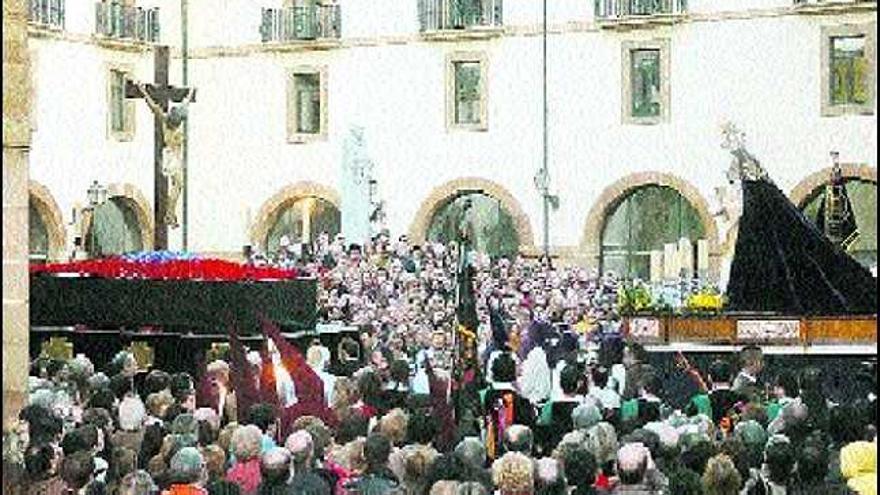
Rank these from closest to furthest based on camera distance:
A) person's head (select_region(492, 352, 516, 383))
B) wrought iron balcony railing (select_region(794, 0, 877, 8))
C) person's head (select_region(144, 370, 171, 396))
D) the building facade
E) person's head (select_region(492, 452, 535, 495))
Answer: person's head (select_region(492, 452, 535, 495)) → person's head (select_region(144, 370, 171, 396)) → person's head (select_region(492, 352, 516, 383)) → wrought iron balcony railing (select_region(794, 0, 877, 8)) → the building facade

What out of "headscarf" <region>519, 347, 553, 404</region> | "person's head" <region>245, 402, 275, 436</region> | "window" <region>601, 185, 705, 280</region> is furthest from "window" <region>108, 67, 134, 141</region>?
"person's head" <region>245, 402, 275, 436</region>

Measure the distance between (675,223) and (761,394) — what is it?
80.5 ft

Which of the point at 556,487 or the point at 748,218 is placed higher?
the point at 748,218

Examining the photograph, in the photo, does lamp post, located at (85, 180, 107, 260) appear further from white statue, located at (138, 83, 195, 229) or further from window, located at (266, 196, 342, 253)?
white statue, located at (138, 83, 195, 229)

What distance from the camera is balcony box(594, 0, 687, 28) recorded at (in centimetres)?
3653

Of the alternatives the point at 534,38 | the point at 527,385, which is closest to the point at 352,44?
the point at 534,38

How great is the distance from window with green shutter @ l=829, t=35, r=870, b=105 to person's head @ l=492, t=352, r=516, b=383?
22504mm

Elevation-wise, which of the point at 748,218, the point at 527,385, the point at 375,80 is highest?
the point at 375,80

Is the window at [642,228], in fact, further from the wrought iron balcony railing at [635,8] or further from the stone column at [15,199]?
the stone column at [15,199]

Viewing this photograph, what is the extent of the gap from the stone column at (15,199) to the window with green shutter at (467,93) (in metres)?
27.9

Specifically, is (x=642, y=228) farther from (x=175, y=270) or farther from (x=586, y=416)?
(x=586, y=416)

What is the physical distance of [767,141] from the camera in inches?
1400

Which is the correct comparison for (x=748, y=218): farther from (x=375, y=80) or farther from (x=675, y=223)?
(x=375, y=80)

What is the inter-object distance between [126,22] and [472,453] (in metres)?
31.7
